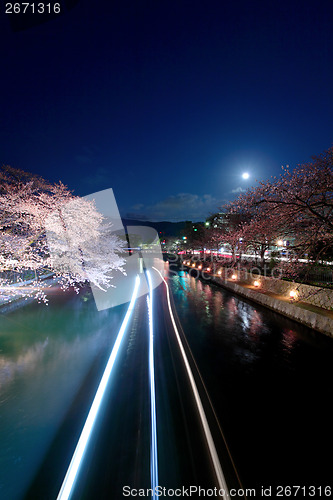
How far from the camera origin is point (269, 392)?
20.4ft

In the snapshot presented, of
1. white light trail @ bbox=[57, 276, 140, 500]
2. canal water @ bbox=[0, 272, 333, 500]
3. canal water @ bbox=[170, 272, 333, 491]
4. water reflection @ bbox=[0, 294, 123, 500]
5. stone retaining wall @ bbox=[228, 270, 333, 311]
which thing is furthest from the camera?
stone retaining wall @ bbox=[228, 270, 333, 311]

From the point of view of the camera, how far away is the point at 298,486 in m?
3.64

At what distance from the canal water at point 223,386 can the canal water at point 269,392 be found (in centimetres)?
2

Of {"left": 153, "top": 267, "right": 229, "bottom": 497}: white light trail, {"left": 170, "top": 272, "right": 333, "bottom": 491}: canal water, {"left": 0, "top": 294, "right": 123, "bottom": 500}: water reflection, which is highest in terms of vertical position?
{"left": 0, "top": 294, "right": 123, "bottom": 500}: water reflection

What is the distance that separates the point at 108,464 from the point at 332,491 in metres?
4.13

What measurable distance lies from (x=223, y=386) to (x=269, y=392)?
1.38m

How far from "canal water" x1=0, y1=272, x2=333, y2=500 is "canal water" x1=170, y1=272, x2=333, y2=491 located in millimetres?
22

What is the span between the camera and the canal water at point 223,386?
4109 mm

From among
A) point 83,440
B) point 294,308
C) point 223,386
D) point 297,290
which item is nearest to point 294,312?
point 294,308

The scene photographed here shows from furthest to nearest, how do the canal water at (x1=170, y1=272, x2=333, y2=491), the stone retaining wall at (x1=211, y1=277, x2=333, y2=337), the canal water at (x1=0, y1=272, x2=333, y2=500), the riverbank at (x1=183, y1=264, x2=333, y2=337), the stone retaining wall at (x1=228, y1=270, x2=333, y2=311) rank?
1. the stone retaining wall at (x1=228, y1=270, x2=333, y2=311)
2. the riverbank at (x1=183, y1=264, x2=333, y2=337)
3. the stone retaining wall at (x1=211, y1=277, x2=333, y2=337)
4. the canal water at (x1=0, y1=272, x2=333, y2=500)
5. the canal water at (x1=170, y1=272, x2=333, y2=491)

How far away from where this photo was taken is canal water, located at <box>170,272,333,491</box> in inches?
157

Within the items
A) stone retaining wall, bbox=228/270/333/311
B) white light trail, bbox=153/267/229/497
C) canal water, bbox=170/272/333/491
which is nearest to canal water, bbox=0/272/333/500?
canal water, bbox=170/272/333/491

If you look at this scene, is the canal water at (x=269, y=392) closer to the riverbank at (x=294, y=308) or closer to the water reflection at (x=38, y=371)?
the riverbank at (x=294, y=308)

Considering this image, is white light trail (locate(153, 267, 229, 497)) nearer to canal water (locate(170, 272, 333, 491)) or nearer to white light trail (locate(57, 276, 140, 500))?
canal water (locate(170, 272, 333, 491))
